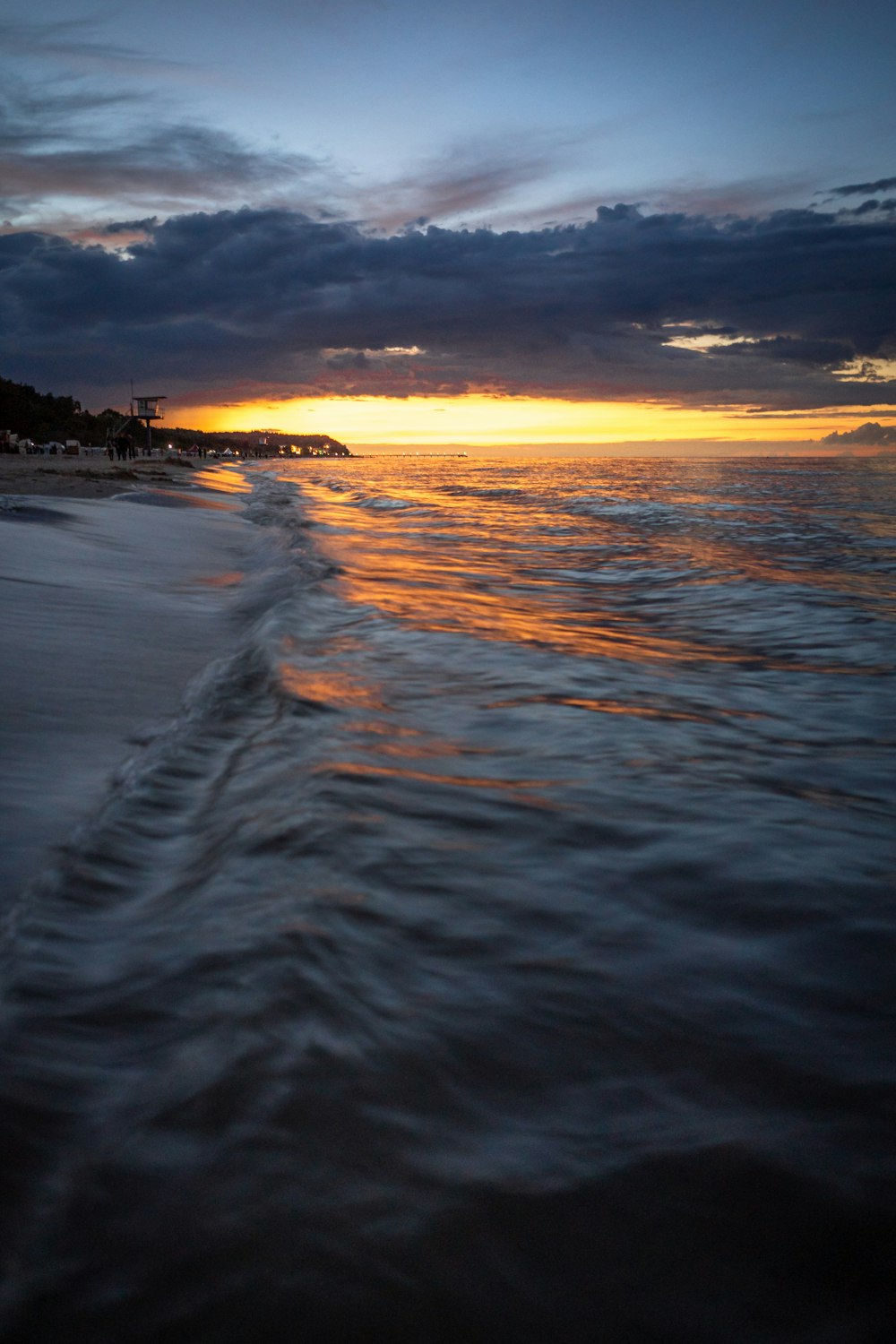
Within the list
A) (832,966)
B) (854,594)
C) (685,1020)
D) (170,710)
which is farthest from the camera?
(854,594)

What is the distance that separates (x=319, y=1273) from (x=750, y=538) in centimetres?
1704

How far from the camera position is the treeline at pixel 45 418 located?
69375 millimetres

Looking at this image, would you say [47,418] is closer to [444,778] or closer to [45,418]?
[45,418]

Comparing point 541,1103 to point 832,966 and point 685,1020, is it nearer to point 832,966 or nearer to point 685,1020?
point 685,1020

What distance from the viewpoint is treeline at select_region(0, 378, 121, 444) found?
6938 cm

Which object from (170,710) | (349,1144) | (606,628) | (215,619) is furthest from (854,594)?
(349,1144)

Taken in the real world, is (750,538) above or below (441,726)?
above

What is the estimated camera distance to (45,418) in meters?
74.9

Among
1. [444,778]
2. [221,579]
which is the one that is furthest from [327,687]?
[221,579]

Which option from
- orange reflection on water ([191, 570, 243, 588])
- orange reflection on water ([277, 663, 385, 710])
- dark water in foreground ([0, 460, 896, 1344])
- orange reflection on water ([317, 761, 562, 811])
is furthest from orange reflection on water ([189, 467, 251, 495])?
dark water in foreground ([0, 460, 896, 1344])

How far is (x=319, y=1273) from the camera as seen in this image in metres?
1.35

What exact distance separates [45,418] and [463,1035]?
3336 inches

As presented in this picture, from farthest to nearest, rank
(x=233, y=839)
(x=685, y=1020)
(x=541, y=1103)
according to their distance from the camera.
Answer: (x=233, y=839) < (x=685, y=1020) < (x=541, y=1103)

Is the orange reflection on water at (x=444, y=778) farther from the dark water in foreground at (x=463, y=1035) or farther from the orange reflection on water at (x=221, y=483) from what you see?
the orange reflection on water at (x=221, y=483)
